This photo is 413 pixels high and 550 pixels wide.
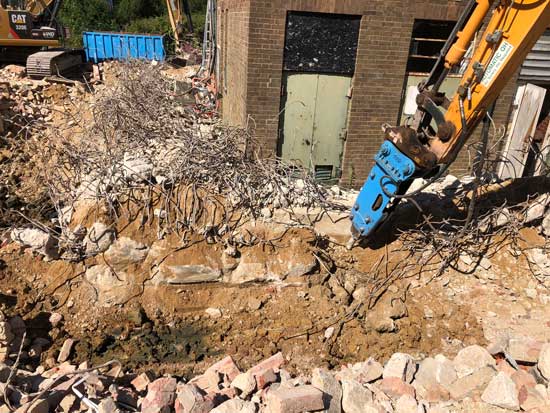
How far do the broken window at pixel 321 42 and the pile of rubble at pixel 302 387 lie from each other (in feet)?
15.9

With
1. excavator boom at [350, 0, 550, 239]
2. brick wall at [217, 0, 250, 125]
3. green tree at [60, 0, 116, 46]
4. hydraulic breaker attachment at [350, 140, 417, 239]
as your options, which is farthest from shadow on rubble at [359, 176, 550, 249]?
green tree at [60, 0, 116, 46]

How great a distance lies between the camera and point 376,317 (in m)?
5.10

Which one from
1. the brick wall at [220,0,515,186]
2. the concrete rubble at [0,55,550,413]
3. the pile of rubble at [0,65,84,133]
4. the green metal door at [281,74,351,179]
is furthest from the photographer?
the pile of rubble at [0,65,84,133]

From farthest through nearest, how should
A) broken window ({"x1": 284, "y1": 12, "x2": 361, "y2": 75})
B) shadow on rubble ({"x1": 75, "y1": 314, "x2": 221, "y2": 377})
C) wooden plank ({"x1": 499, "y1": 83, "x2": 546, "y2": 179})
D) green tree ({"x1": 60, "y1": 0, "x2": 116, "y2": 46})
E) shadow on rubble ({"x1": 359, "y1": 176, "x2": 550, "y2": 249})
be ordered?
1. green tree ({"x1": 60, "y1": 0, "x2": 116, "y2": 46})
2. wooden plank ({"x1": 499, "y1": 83, "x2": 546, "y2": 179})
3. broken window ({"x1": 284, "y1": 12, "x2": 361, "y2": 75})
4. shadow on rubble ({"x1": 359, "y1": 176, "x2": 550, "y2": 249})
5. shadow on rubble ({"x1": 75, "y1": 314, "x2": 221, "y2": 377})

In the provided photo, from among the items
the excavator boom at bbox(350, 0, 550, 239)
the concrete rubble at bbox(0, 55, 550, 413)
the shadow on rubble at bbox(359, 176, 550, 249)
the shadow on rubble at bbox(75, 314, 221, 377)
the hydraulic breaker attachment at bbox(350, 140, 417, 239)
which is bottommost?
the shadow on rubble at bbox(75, 314, 221, 377)

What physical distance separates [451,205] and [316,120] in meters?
2.81

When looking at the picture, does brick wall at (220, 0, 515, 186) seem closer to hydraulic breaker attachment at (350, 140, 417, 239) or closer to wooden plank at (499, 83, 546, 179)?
wooden plank at (499, 83, 546, 179)

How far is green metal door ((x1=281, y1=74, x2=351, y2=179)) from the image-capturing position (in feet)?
25.2

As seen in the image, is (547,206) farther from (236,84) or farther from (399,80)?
(236,84)

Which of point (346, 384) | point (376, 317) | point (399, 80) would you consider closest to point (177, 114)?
point (399, 80)

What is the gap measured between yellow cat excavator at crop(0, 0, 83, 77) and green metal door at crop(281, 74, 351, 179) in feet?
28.1

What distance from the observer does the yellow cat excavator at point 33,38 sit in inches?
552

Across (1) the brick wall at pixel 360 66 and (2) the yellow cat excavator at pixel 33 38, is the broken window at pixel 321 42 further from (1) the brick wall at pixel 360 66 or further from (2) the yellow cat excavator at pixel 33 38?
(2) the yellow cat excavator at pixel 33 38

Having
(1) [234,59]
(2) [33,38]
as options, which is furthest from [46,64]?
(1) [234,59]
